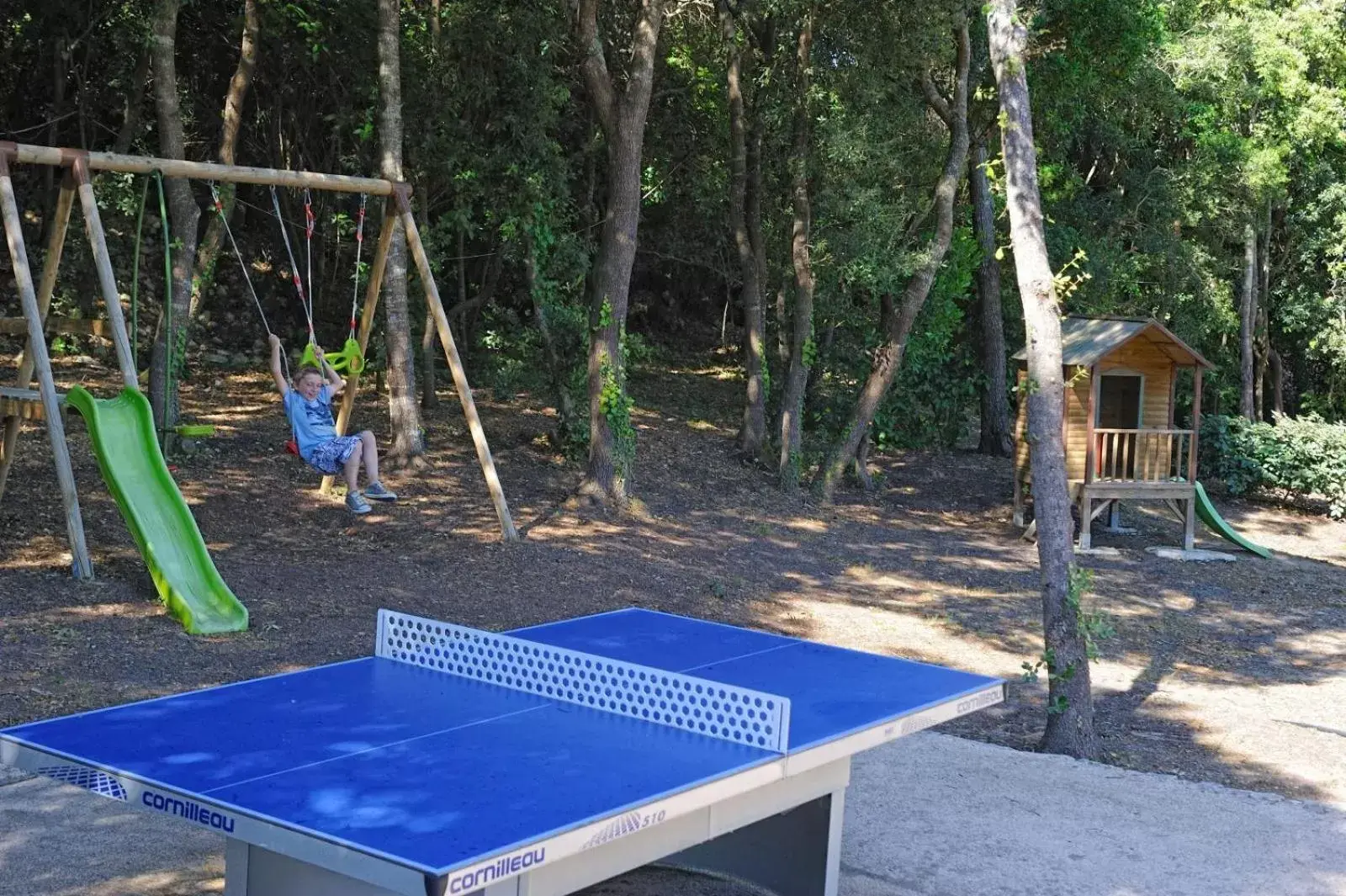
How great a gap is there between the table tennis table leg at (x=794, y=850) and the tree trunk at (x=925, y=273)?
11.7 m

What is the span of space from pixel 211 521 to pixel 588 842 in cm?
949

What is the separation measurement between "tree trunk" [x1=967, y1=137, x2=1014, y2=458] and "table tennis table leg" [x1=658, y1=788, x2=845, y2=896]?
16.4 metres

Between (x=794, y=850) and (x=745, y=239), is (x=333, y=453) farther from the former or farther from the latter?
(x=745, y=239)

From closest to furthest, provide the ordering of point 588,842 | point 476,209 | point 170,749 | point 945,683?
point 588,842 < point 170,749 < point 945,683 < point 476,209

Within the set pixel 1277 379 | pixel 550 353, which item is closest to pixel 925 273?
pixel 550 353

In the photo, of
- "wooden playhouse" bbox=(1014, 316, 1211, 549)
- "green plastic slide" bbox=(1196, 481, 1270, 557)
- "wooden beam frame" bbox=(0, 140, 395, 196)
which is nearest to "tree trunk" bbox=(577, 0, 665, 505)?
"wooden beam frame" bbox=(0, 140, 395, 196)

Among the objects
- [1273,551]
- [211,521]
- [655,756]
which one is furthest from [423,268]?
[1273,551]

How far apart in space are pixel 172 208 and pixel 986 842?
11241 millimetres

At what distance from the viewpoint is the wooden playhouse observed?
15.9 meters

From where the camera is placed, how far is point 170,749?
12.9 ft

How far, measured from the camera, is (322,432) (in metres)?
10.3

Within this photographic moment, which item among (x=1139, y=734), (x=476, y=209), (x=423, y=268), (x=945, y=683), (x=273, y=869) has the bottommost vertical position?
(x=1139, y=734)

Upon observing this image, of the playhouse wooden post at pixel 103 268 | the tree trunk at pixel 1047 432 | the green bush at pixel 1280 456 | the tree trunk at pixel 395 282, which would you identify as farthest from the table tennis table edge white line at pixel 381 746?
the green bush at pixel 1280 456

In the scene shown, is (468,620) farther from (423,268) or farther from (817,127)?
(817,127)
